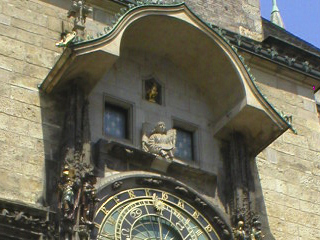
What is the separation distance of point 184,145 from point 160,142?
22.7 inches

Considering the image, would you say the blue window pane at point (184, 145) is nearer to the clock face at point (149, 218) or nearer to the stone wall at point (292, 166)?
the clock face at point (149, 218)

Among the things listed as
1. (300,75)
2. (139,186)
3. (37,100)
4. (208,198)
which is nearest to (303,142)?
(300,75)

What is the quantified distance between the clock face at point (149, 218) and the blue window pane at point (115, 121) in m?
0.78

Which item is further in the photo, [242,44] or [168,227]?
[242,44]

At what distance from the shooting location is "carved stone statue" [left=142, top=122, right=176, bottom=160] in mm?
11102

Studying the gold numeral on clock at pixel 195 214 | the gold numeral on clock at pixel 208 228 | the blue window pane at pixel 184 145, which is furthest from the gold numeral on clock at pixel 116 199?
the blue window pane at pixel 184 145

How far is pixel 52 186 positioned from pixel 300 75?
A: 426 cm

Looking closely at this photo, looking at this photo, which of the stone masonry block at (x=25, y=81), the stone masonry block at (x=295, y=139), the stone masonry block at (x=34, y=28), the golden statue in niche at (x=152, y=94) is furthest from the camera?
the stone masonry block at (x=295, y=139)

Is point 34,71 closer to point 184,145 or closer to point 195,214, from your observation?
point 184,145

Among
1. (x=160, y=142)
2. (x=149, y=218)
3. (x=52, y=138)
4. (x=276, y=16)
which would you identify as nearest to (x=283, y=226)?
(x=160, y=142)

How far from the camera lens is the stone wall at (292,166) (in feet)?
38.6

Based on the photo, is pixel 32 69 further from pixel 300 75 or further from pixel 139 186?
pixel 300 75

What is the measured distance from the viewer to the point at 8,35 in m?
11.0

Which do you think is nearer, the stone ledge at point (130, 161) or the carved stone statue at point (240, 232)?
the stone ledge at point (130, 161)
